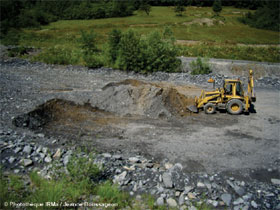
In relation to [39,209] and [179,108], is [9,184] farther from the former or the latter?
[179,108]

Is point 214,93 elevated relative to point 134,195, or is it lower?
elevated

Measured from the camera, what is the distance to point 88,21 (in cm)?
5922

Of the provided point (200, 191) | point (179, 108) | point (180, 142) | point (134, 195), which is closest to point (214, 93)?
point (179, 108)

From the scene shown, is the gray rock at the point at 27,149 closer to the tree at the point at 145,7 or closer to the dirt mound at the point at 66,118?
the dirt mound at the point at 66,118

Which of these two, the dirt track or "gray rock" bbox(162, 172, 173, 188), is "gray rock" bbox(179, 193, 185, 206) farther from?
the dirt track

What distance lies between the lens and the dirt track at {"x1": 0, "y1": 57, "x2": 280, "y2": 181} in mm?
9148

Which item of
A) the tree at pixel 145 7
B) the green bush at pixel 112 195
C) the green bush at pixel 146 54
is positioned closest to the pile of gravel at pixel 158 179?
the green bush at pixel 112 195

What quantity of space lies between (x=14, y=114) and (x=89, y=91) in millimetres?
5356

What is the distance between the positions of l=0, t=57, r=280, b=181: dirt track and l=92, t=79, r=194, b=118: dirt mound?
546mm

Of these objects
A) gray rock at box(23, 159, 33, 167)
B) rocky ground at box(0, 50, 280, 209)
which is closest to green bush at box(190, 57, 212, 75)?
rocky ground at box(0, 50, 280, 209)

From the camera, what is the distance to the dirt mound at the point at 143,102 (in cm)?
1309

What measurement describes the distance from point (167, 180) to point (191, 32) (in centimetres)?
4662

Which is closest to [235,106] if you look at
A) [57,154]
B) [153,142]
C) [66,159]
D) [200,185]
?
[153,142]

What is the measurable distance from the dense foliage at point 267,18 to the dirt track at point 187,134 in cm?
4958
